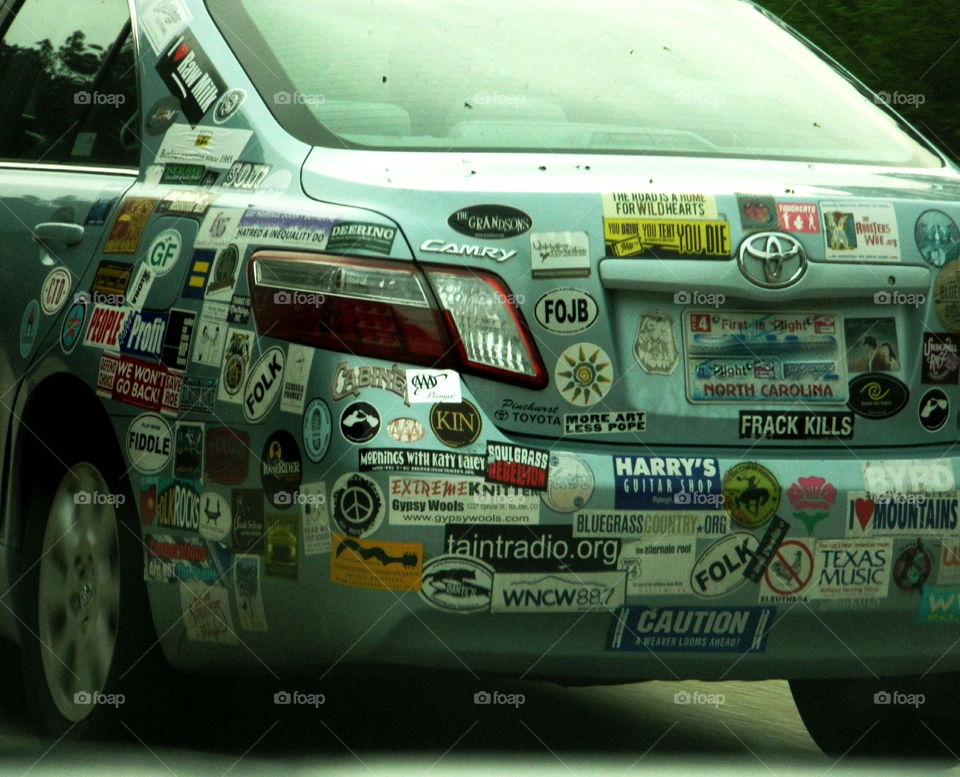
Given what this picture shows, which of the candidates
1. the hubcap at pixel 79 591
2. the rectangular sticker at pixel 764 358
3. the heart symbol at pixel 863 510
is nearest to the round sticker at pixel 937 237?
the rectangular sticker at pixel 764 358

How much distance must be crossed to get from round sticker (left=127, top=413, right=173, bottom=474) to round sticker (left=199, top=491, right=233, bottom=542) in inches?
6.5

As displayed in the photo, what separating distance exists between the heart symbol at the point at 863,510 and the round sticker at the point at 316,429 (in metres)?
0.94

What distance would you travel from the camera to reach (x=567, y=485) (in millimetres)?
3008

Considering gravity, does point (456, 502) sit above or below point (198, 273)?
below

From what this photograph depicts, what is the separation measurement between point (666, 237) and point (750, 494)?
48cm

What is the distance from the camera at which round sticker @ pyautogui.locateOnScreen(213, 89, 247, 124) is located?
3545 mm

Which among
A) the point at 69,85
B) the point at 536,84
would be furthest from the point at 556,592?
the point at 69,85

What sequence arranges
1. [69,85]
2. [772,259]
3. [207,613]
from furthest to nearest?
[69,85], [207,613], [772,259]

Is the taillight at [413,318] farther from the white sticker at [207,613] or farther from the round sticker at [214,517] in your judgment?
the white sticker at [207,613]

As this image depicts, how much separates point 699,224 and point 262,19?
3.80ft

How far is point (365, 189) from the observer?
319 cm

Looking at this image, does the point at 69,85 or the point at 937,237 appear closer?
the point at 937,237


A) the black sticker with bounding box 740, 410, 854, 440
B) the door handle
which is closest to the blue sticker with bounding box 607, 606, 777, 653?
the black sticker with bounding box 740, 410, 854, 440

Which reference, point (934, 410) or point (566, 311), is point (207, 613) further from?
point (934, 410)
